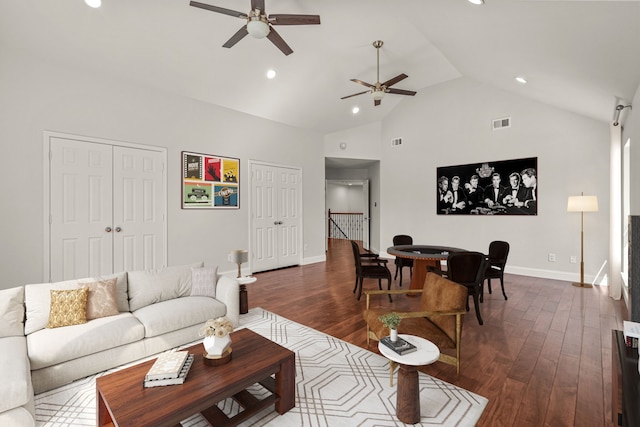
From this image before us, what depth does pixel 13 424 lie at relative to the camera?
171 centimetres

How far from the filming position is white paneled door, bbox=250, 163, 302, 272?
6.55 metres

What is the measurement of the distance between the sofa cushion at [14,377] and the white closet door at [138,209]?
2695 mm

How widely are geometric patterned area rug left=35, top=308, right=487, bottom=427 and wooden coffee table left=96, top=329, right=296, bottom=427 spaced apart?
0.13m

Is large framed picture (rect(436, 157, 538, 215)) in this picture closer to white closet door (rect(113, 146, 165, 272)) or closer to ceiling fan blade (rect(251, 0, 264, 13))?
ceiling fan blade (rect(251, 0, 264, 13))

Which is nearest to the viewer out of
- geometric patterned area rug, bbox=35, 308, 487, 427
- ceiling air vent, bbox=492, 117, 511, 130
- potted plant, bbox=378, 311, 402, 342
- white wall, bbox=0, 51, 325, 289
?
geometric patterned area rug, bbox=35, 308, 487, 427

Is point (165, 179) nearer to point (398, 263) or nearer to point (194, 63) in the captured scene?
point (194, 63)

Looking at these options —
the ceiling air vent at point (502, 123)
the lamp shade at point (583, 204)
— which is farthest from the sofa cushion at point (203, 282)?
the ceiling air vent at point (502, 123)

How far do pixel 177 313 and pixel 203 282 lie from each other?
0.57 m

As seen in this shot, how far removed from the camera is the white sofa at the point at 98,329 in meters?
1.93

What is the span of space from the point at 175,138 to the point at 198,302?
3.36m

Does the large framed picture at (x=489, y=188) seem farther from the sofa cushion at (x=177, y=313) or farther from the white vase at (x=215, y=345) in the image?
the white vase at (x=215, y=345)

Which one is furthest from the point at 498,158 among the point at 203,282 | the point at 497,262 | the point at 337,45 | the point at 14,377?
the point at 14,377

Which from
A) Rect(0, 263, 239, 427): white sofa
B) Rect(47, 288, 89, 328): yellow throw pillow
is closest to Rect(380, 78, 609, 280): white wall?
Rect(0, 263, 239, 427): white sofa

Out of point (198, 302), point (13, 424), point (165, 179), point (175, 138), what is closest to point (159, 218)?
point (165, 179)
